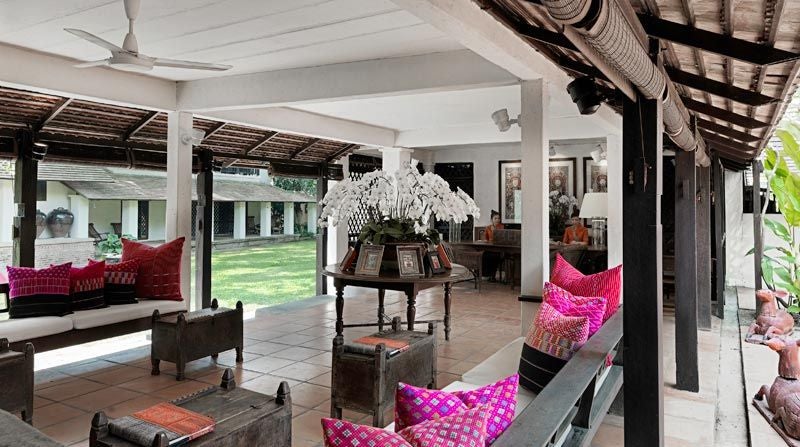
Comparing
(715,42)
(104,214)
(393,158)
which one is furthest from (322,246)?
(715,42)

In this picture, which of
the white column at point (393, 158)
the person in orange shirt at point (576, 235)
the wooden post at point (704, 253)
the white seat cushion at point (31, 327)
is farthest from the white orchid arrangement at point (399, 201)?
the person in orange shirt at point (576, 235)

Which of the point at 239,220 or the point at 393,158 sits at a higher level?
the point at 393,158

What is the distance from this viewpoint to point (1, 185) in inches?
225

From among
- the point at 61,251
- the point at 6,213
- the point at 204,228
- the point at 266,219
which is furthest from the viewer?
the point at 266,219

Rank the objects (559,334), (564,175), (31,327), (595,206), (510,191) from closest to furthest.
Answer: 1. (559,334)
2. (31,327)
3. (595,206)
4. (564,175)
5. (510,191)

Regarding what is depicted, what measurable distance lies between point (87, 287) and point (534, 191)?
364 centimetres

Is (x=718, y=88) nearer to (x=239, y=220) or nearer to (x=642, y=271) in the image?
(x=642, y=271)

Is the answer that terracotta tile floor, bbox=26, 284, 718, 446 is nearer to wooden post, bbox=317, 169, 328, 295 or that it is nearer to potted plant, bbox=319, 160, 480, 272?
potted plant, bbox=319, 160, 480, 272

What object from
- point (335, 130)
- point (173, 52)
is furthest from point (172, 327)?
point (335, 130)

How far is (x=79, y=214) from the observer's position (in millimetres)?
7715

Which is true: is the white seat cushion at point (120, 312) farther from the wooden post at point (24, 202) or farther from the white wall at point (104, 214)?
the white wall at point (104, 214)

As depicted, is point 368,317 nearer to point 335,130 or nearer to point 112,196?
point 335,130

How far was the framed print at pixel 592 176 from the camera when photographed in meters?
10.1

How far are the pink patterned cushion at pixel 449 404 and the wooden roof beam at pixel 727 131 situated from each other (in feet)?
12.7
